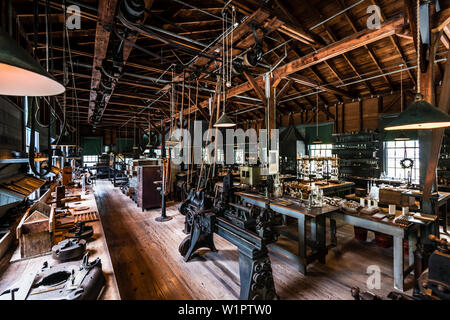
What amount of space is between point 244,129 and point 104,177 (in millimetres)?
11673

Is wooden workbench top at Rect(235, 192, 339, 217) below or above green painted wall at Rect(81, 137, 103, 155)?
below

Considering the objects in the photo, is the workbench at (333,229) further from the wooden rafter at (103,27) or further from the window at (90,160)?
the window at (90,160)

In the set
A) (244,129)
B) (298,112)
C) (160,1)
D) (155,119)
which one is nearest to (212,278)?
(160,1)

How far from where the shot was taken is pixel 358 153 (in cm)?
905

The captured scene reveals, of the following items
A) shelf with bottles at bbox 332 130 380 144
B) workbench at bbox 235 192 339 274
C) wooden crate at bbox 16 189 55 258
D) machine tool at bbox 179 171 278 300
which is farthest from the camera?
shelf with bottles at bbox 332 130 380 144

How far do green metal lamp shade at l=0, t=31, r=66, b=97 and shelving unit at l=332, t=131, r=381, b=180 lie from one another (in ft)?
34.1

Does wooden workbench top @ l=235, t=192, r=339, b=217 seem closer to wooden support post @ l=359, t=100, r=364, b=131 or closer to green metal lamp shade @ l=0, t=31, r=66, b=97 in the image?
green metal lamp shade @ l=0, t=31, r=66, b=97

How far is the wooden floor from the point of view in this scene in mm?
2695

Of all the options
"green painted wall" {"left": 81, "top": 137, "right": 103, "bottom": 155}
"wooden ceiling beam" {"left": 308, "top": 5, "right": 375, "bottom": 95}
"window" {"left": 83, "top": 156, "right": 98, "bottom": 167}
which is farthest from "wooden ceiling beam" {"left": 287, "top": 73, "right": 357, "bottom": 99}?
"window" {"left": 83, "top": 156, "right": 98, "bottom": 167}

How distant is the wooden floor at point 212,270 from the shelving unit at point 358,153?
5.40 m

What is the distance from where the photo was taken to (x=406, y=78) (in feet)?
24.1

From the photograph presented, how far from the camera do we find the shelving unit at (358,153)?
8516mm

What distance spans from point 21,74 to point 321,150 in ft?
38.1

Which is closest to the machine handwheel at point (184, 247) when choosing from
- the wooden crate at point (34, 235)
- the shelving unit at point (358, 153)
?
the wooden crate at point (34, 235)
